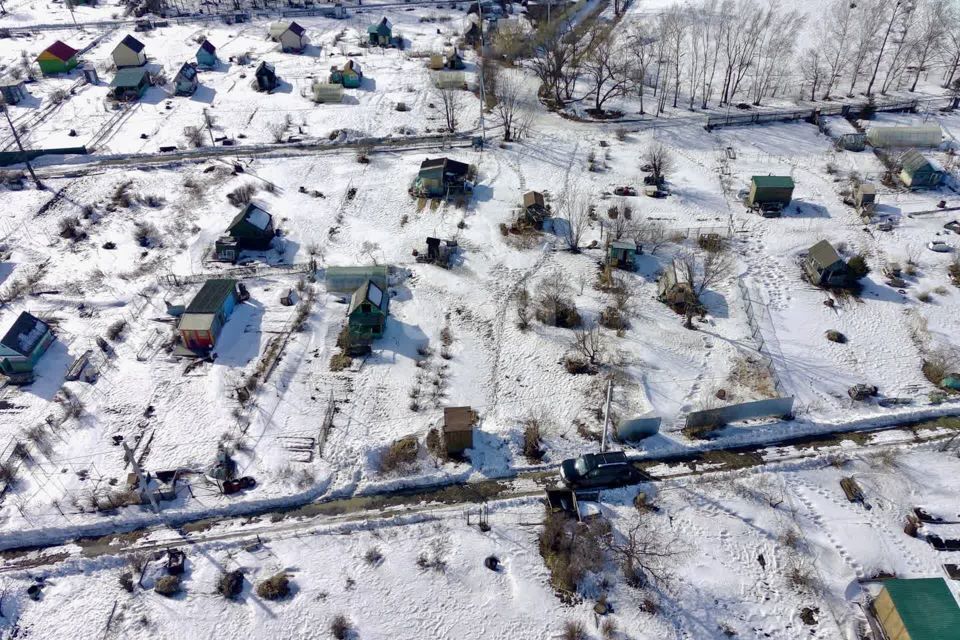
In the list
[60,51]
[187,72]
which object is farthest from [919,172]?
[60,51]

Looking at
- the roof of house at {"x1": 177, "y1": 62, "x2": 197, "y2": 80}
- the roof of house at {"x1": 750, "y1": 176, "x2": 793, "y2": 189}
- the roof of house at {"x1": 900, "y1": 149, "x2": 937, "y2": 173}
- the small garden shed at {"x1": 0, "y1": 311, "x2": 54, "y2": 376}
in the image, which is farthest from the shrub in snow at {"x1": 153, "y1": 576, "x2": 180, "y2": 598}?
the roof of house at {"x1": 177, "y1": 62, "x2": 197, "y2": 80}

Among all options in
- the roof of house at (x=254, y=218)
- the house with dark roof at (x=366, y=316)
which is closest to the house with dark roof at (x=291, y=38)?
the roof of house at (x=254, y=218)

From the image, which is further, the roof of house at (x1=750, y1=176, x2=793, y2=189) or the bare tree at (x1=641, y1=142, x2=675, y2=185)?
the bare tree at (x1=641, y1=142, x2=675, y2=185)

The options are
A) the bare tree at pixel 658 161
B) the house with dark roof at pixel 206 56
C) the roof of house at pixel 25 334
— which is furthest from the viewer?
the house with dark roof at pixel 206 56

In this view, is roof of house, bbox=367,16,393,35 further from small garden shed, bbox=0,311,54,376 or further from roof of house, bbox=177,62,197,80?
small garden shed, bbox=0,311,54,376

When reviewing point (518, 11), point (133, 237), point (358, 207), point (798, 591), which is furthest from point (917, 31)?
point (133, 237)

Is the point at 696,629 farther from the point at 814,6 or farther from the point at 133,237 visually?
the point at 814,6

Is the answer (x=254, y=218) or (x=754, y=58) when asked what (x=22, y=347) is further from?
(x=754, y=58)

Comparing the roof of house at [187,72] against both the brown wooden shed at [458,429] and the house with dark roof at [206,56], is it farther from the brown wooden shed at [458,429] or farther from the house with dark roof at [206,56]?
the brown wooden shed at [458,429]
